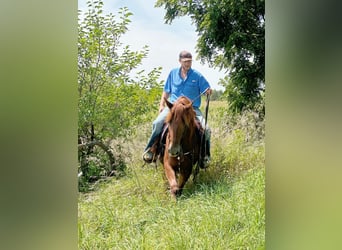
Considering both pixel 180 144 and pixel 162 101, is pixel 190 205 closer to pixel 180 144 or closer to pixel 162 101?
pixel 180 144

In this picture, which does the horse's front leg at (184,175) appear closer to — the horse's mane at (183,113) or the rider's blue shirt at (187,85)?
the horse's mane at (183,113)

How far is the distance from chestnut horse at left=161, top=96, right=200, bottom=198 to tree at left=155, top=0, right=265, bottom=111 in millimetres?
297

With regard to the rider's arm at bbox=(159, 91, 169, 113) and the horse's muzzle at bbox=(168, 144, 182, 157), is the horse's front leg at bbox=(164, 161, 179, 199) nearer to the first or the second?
the horse's muzzle at bbox=(168, 144, 182, 157)

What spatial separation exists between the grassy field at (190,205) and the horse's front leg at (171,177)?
0.04 metres

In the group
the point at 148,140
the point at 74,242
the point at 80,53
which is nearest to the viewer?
the point at 74,242

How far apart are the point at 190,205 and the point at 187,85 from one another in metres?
0.75

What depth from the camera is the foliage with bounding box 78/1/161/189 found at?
2391 mm

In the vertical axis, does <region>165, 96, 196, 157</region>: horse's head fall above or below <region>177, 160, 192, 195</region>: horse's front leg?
above

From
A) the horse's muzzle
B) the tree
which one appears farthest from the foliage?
the tree
